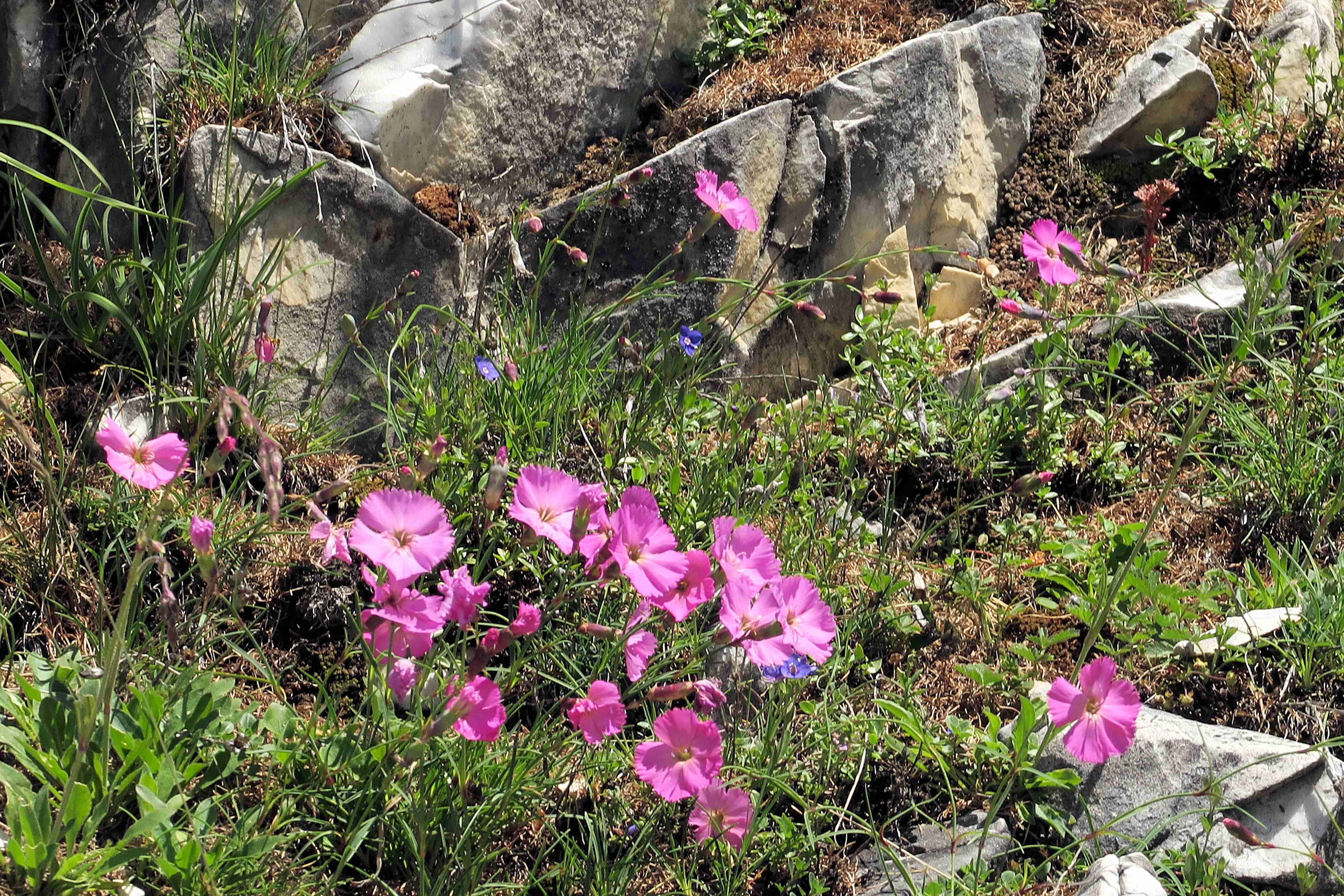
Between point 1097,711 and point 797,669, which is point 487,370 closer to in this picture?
point 797,669

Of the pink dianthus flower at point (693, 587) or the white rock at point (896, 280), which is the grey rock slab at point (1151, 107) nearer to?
the white rock at point (896, 280)

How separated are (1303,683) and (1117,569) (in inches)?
17.9

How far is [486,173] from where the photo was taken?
3301 mm

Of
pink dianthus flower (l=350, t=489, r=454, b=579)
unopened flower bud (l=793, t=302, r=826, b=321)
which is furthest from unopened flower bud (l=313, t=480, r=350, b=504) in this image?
unopened flower bud (l=793, t=302, r=826, b=321)

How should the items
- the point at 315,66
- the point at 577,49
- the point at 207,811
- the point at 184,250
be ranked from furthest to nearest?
the point at 577,49 < the point at 315,66 < the point at 184,250 < the point at 207,811

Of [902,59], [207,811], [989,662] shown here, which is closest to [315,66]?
[902,59]

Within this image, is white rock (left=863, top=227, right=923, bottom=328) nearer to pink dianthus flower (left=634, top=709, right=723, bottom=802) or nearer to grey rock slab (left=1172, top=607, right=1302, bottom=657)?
grey rock slab (left=1172, top=607, right=1302, bottom=657)

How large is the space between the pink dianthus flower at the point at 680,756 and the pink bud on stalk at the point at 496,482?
46cm

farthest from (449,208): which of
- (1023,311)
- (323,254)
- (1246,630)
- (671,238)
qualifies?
(1246,630)

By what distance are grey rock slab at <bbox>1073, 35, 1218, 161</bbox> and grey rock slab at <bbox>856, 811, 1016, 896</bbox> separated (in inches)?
110

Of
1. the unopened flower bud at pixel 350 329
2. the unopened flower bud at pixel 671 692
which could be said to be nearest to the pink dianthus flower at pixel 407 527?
the unopened flower bud at pixel 671 692

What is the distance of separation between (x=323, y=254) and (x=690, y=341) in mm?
1048

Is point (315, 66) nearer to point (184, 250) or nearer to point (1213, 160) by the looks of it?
point (184, 250)

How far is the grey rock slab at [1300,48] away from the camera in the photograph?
13.2 feet
